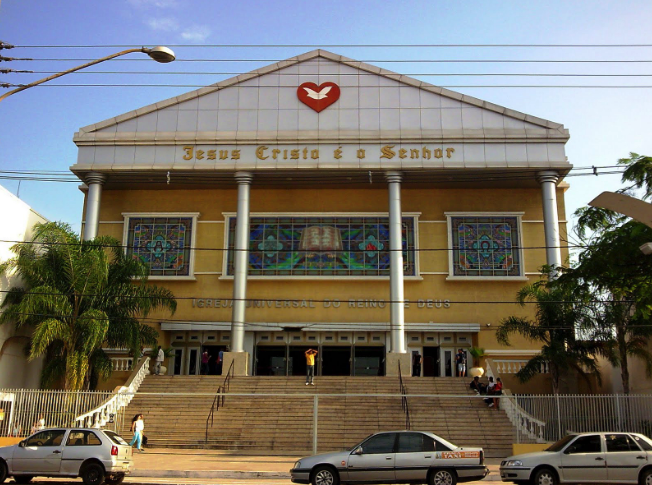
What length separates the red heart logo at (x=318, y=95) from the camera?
3306 cm

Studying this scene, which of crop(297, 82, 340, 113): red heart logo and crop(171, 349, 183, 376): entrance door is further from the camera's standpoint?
crop(171, 349, 183, 376): entrance door

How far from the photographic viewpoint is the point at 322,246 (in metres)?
34.5

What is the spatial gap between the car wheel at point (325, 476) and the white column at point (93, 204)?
66.2ft

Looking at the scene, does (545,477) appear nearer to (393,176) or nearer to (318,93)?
(393,176)

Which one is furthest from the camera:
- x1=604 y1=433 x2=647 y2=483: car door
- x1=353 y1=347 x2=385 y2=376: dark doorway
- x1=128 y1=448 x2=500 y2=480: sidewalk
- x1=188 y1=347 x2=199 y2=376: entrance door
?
x1=188 y1=347 x2=199 y2=376: entrance door

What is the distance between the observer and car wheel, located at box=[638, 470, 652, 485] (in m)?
14.9

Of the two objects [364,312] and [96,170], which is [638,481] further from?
[96,170]

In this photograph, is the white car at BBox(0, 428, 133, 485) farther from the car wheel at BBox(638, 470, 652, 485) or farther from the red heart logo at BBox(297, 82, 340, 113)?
the red heart logo at BBox(297, 82, 340, 113)

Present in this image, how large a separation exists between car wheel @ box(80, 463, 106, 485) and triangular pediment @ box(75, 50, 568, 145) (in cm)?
1920

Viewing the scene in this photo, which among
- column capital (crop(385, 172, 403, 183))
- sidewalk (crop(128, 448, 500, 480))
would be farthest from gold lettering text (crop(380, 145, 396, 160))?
sidewalk (crop(128, 448, 500, 480))

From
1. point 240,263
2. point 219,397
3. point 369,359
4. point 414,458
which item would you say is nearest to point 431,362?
point 369,359

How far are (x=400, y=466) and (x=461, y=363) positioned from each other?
17.3 m

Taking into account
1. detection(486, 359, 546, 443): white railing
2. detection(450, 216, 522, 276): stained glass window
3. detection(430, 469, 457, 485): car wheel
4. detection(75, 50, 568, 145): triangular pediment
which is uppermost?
detection(75, 50, 568, 145): triangular pediment

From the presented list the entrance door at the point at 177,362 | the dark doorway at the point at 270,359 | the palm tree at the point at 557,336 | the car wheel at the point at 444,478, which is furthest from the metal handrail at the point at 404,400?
the entrance door at the point at 177,362
